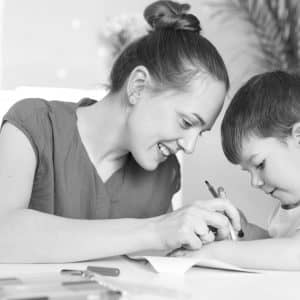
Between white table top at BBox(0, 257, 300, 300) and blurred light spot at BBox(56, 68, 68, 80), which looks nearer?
white table top at BBox(0, 257, 300, 300)

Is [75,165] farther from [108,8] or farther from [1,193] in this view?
[108,8]

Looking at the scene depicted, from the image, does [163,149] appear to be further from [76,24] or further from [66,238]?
[76,24]

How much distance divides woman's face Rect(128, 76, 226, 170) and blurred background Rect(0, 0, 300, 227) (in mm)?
1435

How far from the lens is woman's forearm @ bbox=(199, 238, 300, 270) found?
2.82 ft

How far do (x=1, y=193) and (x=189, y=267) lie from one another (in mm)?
360

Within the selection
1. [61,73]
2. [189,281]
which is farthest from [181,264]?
[61,73]

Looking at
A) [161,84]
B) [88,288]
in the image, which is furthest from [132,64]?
[88,288]

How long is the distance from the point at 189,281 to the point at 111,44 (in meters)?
2.12

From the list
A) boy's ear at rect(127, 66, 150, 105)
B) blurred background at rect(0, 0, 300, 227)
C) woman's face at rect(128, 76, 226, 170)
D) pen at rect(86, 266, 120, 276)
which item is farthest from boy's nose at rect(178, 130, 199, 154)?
blurred background at rect(0, 0, 300, 227)

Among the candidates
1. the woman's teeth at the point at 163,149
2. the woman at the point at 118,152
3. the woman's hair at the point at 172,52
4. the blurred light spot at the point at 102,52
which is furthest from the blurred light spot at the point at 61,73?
the woman's teeth at the point at 163,149

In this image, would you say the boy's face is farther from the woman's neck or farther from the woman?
the woman's neck

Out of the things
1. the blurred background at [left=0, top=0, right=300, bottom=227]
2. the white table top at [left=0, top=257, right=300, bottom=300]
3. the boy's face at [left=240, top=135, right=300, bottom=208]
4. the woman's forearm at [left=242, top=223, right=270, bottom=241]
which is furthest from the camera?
the blurred background at [left=0, top=0, right=300, bottom=227]

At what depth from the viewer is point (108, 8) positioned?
2.75 m

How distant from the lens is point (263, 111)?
3.84 feet
